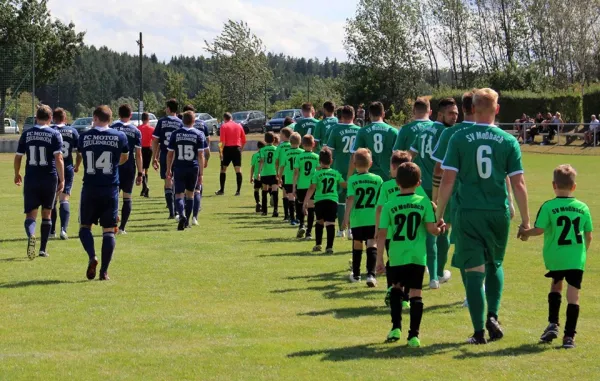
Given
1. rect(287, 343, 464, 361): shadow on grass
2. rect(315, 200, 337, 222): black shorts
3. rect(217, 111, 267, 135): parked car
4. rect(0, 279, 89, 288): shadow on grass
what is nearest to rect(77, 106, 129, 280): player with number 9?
rect(0, 279, 89, 288): shadow on grass

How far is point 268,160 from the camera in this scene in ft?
66.8

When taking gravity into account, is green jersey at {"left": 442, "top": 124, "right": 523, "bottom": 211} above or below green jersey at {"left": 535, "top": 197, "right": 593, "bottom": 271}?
above

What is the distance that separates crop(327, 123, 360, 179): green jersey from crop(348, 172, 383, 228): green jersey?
2.99 metres

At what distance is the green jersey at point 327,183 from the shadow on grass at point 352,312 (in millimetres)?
4128

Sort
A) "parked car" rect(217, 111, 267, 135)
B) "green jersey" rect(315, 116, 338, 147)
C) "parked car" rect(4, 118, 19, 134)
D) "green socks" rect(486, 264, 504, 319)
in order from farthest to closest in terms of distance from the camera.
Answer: "parked car" rect(217, 111, 267, 135), "parked car" rect(4, 118, 19, 134), "green jersey" rect(315, 116, 338, 147), "green socks" rect(486, 264, 504, 319)

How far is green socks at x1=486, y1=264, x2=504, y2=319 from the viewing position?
8.52m

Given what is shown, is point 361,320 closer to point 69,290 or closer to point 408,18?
point 69,290

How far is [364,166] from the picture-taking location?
11.4 m

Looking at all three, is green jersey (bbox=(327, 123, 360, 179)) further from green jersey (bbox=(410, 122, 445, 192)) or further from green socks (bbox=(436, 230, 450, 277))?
green socks (bbox=(436, 230, 450, 277))

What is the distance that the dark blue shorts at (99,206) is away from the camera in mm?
11945

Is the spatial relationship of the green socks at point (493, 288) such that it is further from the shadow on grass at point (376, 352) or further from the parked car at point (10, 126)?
the parked car at point (10, 126)

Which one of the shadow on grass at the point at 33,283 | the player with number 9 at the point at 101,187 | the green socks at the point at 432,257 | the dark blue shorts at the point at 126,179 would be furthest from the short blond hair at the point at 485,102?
the dark blue shorts at the point at 126,179

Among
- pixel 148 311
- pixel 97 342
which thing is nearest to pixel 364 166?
pixel 148 311

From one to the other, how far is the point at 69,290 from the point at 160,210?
1080cm
